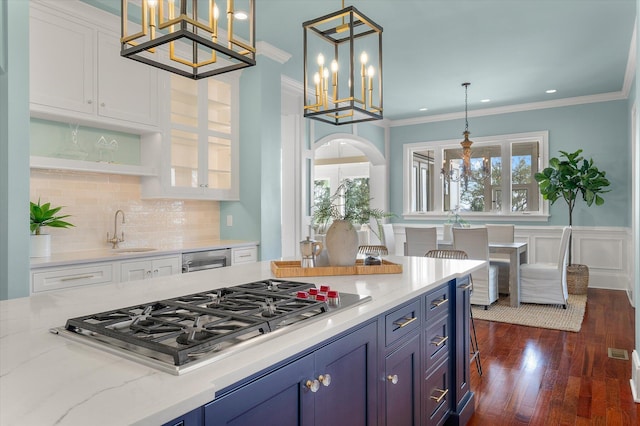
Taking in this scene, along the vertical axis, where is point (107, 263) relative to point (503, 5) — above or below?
below

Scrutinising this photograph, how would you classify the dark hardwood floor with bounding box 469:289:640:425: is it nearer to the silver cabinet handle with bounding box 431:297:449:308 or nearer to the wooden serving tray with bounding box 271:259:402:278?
the silver cabinet handle with bounding box 431:297:449:308

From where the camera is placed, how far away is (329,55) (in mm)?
4992

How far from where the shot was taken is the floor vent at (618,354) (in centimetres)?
361

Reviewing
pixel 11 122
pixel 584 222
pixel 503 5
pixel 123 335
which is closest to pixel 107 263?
pixel 11 122

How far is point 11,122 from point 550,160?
21.2 ft

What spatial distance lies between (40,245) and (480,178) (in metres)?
6.57

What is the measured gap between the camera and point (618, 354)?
3682mm

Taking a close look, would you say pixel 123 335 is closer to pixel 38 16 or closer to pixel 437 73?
pixel 38 16

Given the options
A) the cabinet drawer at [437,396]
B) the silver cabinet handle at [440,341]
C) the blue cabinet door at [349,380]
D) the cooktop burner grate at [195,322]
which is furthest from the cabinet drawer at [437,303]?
the cooktop burner grate at [195,322]

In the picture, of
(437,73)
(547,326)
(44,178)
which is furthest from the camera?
(437,73)

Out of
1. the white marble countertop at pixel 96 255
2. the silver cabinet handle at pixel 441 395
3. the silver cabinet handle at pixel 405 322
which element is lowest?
the silver cabinet handle at pixel 441 395

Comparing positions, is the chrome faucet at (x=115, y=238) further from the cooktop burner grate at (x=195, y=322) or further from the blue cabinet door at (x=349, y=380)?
the blue cabinet door at (x=349, y=380)

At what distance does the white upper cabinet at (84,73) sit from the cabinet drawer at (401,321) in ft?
9.22

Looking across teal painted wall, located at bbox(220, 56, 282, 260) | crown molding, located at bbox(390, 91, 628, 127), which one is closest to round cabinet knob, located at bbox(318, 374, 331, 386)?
teal painted wall, located at bbox(220, 56, 282, 260)
